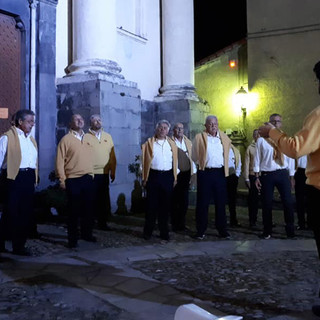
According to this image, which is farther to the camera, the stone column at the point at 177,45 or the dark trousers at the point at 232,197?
the stone column at the point at 177,45

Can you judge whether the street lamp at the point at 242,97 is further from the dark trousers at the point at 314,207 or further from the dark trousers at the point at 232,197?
the dark trousers at the point at 314,207

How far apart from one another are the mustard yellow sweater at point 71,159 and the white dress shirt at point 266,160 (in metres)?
2.49

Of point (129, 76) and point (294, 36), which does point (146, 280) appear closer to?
point (129, 76)

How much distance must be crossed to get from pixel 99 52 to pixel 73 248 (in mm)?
4624

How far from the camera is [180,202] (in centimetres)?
750

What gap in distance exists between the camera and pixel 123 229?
734 centimetres

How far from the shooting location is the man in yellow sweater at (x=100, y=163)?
729 centimetres

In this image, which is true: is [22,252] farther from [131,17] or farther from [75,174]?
[131,17]

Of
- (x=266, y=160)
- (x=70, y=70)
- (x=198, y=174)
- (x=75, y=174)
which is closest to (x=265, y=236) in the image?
(x=266, y=160)

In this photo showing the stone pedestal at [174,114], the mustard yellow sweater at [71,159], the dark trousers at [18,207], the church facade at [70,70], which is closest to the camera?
the dark trousers at [18,207]

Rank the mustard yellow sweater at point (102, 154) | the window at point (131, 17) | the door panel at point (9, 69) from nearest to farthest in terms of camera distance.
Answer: the mustard yellow sweater at point (102, 154), the door panel at point (9, 69), the window at point (131, 17)

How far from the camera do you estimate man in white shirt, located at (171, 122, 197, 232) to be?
733 cm

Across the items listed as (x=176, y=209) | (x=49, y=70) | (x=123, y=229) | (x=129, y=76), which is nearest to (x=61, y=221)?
(x=123, y=229)

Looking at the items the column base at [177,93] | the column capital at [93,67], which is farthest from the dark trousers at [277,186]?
the column base at [177,93]
